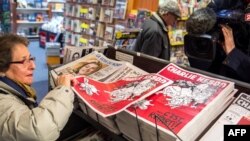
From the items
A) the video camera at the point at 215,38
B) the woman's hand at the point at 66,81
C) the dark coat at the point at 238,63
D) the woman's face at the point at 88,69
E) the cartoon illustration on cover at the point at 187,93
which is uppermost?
the video camera at the point at 215,38

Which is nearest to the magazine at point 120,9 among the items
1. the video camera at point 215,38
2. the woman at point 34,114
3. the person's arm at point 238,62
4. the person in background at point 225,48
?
the video camera at point 215,38

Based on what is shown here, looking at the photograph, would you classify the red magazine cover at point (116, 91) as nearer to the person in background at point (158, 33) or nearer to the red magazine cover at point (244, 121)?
the red magazine cover at point (244, 121)

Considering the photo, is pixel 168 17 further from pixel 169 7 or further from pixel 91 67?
pixel 91 67

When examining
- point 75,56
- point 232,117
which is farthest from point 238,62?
point 75,56

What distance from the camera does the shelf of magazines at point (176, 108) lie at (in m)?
0.82

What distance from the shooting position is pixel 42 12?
9250 millimetres

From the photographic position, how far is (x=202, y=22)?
1311mm

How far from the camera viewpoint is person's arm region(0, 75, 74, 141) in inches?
37.1

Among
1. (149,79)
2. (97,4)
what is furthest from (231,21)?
(97,4)

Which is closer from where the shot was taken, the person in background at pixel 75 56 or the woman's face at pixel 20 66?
the woman's face at pixel 20 66

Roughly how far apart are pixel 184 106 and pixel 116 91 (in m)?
0.27

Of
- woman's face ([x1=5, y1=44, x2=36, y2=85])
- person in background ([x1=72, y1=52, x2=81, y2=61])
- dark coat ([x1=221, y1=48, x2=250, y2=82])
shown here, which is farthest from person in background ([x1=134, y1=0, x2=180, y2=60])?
woman's face ([x1=5, y1=44, x2=36, y2=85])

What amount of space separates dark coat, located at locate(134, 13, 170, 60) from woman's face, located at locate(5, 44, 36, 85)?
1.61 meters

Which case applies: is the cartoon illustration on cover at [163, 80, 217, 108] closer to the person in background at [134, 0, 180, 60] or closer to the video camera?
the video camera
